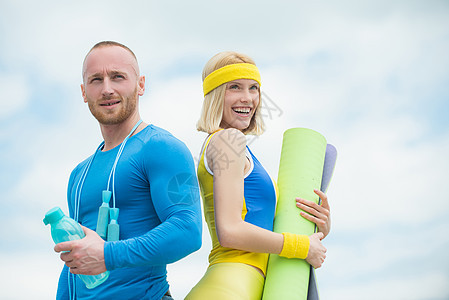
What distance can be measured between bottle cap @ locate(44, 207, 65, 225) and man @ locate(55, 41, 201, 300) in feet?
0.46

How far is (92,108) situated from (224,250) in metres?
1.13

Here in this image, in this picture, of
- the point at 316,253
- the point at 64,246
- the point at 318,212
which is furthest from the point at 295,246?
the point at 64,246

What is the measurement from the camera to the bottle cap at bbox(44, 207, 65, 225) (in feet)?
8.14

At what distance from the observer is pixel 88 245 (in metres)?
2.44

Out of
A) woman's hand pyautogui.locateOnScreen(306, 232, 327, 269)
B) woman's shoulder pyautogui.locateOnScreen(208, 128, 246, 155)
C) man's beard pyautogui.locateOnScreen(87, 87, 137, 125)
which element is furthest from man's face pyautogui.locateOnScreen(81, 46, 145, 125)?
woman's hand pyautogui.locateOnScreen(306, 232, 327, 269)

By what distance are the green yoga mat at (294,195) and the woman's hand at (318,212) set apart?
0.11 ft

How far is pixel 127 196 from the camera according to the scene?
2.70m

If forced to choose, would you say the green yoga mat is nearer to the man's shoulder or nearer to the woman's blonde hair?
the woman's blonde hair

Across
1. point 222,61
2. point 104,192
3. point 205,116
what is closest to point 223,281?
point 104,192

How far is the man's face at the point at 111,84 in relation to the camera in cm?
288

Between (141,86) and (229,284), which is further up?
(141,86)

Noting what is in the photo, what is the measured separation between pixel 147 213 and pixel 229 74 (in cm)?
124

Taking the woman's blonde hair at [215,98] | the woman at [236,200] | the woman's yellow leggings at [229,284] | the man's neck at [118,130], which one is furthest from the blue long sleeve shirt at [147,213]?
the woman's blonde hair at [215,98]

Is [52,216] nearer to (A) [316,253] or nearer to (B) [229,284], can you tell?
(B) [229,284]
